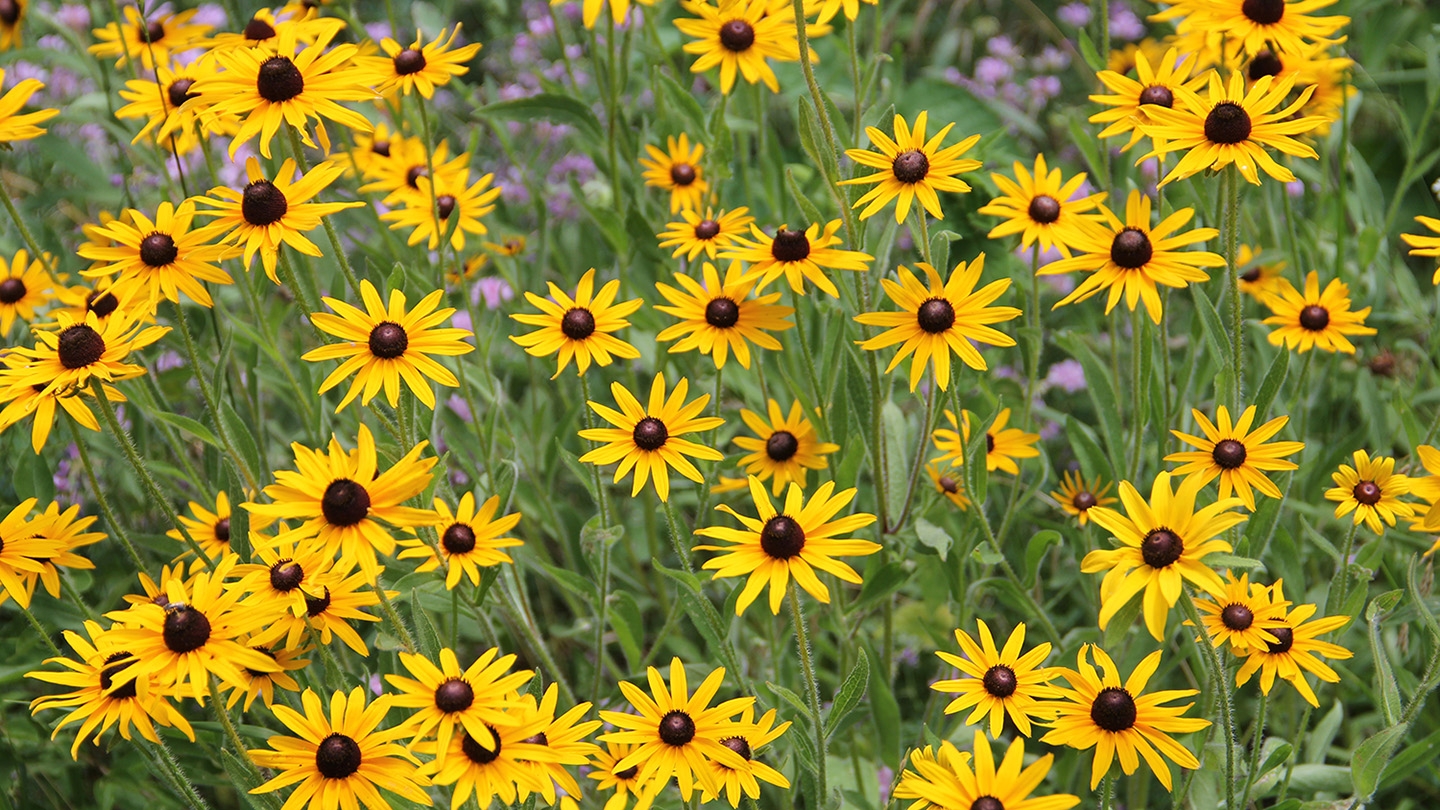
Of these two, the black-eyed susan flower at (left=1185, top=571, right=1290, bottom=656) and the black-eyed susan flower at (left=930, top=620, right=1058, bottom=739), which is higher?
the black-eyed susan flower at (left=1185, top=571, right=1290, bottom=656)

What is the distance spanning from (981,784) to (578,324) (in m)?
0.96

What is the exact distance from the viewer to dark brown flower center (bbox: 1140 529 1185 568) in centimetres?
153

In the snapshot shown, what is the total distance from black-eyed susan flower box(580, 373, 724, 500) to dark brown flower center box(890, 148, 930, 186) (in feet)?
1.51

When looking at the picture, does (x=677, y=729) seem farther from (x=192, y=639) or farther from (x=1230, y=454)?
(x=1230, y=454)

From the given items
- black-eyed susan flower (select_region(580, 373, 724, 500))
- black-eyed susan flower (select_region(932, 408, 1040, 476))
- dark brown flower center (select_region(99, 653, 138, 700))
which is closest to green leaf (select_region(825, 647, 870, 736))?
black-eyed susan flower (select_region(580, 373, 724, 500))

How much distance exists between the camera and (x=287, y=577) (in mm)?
1688

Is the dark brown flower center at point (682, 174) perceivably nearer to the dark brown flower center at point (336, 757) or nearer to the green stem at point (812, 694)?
the green stem at point (812, 694)

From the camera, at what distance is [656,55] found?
9.27ft

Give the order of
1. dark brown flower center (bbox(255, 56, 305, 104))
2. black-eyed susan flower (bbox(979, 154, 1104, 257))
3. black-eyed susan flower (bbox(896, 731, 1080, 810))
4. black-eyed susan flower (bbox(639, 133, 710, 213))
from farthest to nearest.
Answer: black-eyed susan flower (bbox(639, 133, 710, 213))
black-eyed susan flower (bbox(979, 154, 1104, 257))
dark brown flower center (bbox(255, 56, 305, 104))
black-eyed susan flower (bbox(896, 731, 1080, 810))

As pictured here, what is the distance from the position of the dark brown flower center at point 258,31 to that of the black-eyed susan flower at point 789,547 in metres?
1.27

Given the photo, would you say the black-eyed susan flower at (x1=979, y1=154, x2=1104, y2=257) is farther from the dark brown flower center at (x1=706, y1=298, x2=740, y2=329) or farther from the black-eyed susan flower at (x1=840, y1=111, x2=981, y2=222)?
the dark brown flower center at (x1=706, y1=298, x2=740, y2=329)

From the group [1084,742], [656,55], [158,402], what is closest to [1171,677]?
[1084,742]

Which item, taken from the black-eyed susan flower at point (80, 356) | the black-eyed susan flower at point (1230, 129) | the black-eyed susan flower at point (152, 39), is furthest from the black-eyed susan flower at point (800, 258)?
the black-eyed susan flower at point (152, 39)

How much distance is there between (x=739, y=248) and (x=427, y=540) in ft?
2.26
